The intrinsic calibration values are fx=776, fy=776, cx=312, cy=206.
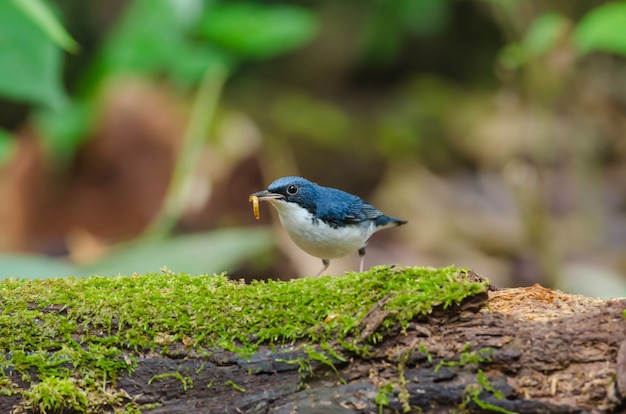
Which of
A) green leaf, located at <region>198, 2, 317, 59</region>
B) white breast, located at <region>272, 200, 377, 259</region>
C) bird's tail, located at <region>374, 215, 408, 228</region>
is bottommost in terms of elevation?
white breast, located at <region>272, 200, 377, 259</region>

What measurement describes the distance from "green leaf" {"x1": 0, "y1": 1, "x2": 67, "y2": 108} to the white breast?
1.55 m

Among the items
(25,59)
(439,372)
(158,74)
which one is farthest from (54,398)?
(158,74)

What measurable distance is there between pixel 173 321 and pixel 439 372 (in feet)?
3.56

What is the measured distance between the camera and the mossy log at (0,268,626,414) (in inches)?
112

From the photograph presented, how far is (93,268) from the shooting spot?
251 inches

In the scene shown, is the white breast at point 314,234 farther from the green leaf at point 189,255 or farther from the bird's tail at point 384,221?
the green leaf at point 189,255

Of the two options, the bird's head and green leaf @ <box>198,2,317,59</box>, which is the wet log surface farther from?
green leaf @ <box>198,2,317,59</box>

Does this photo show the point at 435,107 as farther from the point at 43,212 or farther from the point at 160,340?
the point at 160,340

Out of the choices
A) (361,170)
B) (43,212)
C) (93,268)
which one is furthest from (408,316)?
(361,170)

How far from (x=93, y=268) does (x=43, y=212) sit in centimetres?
256

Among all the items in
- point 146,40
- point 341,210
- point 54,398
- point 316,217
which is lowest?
point 54,398

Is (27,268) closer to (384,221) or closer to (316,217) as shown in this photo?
(316,217)

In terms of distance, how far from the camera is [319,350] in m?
3.01

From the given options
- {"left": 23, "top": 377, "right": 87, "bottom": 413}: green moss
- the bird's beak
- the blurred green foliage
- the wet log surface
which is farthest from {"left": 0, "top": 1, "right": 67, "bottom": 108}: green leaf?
the wet log surface
